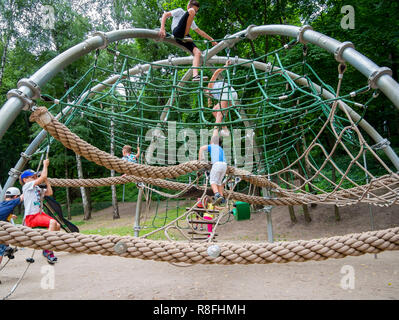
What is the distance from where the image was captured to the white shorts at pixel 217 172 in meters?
3.46

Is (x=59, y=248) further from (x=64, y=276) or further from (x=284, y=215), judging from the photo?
(x=284, y=215)

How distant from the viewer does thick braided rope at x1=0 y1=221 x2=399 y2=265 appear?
4.82ft

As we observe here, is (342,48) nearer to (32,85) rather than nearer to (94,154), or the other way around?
(94,154)

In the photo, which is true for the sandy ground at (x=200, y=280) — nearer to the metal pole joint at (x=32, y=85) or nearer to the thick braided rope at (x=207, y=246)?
the thick braided rope at (x=207, y=246)

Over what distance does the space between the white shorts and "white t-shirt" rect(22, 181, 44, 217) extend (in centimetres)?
204

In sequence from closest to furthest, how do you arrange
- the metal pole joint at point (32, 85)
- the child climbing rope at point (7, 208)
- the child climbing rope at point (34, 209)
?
the metal pole joint at point (32, 85) → the child climbing rope at point (34, 209) → the child climbing rope at point (7, 208)

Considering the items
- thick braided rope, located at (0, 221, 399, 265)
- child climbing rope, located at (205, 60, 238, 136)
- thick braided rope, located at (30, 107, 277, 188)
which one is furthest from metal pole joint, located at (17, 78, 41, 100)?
child climbing rope, located at (205, 60, 238, 136)

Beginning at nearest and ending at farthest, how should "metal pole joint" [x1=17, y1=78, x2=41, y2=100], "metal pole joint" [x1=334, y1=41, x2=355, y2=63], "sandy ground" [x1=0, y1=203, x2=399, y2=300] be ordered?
"metal pole joint" [x1=17, y1=78, x2=41, y2=100], "metal pole joint" [x1=334, y1=41, x2=355, y2=63], "sandy ground" [x1=0, y1=203, x2=399, y2=300]

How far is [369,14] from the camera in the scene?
16.3 ft

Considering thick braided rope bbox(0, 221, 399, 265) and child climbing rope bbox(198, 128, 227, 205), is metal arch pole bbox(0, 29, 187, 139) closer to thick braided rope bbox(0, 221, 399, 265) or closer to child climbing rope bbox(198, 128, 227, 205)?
thick braided rope bbox(0, 221, 399, 265)

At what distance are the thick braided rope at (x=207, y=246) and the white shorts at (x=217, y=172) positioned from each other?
1.88m

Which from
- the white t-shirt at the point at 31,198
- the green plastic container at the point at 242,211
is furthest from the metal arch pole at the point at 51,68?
the green plastic container at the point at 242,211
